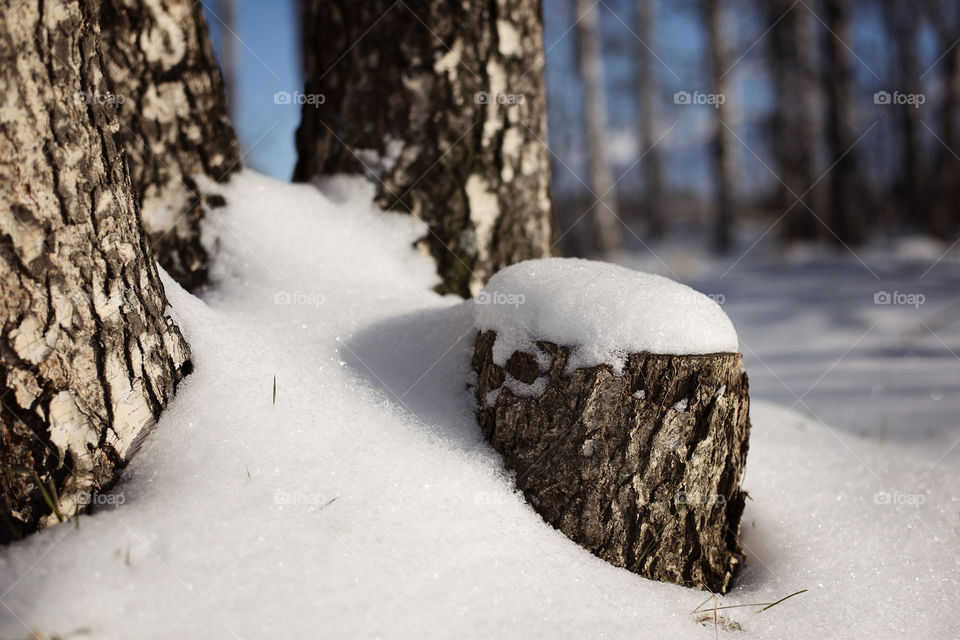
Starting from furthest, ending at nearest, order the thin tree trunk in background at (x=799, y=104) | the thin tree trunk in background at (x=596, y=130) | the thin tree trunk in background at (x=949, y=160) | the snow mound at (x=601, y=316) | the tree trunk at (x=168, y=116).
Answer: the thin tree trunk in background at (x=799, y=104)
the thin tree trunk in background at (x=596, y=130)
the thin tree trunk in background at (x=949, y=160)
the tree trunk at (x=168, y=116)
the snow mound at (x=601, y=316)

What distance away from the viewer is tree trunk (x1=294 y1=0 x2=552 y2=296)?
1.88 m

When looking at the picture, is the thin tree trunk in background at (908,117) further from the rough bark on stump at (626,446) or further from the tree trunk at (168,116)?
the tree trunk at (168,116)

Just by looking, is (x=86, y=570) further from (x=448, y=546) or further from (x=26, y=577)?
(x=448, y=546)

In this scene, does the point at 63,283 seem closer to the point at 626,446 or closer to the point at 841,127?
the point at 626,446

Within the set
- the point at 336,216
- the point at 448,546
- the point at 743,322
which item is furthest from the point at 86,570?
the point at 743,322

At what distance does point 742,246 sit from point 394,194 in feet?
31.6

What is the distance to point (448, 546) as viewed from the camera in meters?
1.11

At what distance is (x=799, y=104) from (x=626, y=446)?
10.5 m

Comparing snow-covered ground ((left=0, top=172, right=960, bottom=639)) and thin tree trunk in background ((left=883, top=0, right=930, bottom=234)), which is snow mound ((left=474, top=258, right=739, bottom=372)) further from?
thin tree trunk in background ((left=883, top=0, right=930, bottom=234))

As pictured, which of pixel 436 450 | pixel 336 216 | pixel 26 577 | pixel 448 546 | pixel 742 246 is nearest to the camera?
pixel 26 577

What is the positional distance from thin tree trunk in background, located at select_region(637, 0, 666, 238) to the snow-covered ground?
31.5ft

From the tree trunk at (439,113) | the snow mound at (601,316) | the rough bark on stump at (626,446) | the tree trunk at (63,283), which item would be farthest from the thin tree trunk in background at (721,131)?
the tree trunk at (63,283)

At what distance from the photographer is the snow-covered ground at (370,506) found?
96cm

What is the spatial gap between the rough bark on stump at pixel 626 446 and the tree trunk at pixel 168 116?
1034mm
